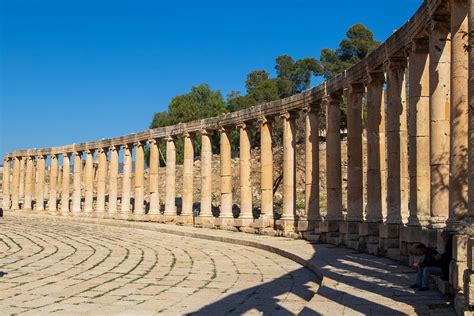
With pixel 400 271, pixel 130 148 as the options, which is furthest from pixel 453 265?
pixel 130 148

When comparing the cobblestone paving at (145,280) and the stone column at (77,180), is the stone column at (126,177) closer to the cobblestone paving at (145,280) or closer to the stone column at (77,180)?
the stone column at (77,180)

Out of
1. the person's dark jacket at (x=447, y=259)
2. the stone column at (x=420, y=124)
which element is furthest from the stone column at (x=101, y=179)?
the person's dark jacket at (x=447, y=259)

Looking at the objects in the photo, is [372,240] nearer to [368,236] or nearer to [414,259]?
[368,236]

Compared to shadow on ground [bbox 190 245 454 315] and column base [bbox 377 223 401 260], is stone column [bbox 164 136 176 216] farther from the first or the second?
shadow on ground [bbox 190 245 454 315]

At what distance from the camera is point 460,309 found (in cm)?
889

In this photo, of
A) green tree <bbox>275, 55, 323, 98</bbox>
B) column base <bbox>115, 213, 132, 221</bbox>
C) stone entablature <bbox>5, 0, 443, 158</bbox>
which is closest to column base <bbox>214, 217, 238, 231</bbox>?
stone entablature <bbox>5, 0, 443, 158</bbox>

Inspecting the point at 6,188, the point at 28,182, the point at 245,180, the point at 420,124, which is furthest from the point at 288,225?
the point at 6,188

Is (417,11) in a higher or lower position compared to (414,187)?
higher

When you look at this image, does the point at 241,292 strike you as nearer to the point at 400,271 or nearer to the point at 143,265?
the point at 400,271

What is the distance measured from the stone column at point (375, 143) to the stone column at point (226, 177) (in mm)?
11772

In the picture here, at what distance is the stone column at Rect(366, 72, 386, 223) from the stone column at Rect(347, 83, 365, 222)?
107cm

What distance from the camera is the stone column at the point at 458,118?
41.3 ft

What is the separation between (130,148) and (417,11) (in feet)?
88.9

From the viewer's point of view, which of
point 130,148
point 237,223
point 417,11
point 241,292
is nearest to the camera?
point 241,292
